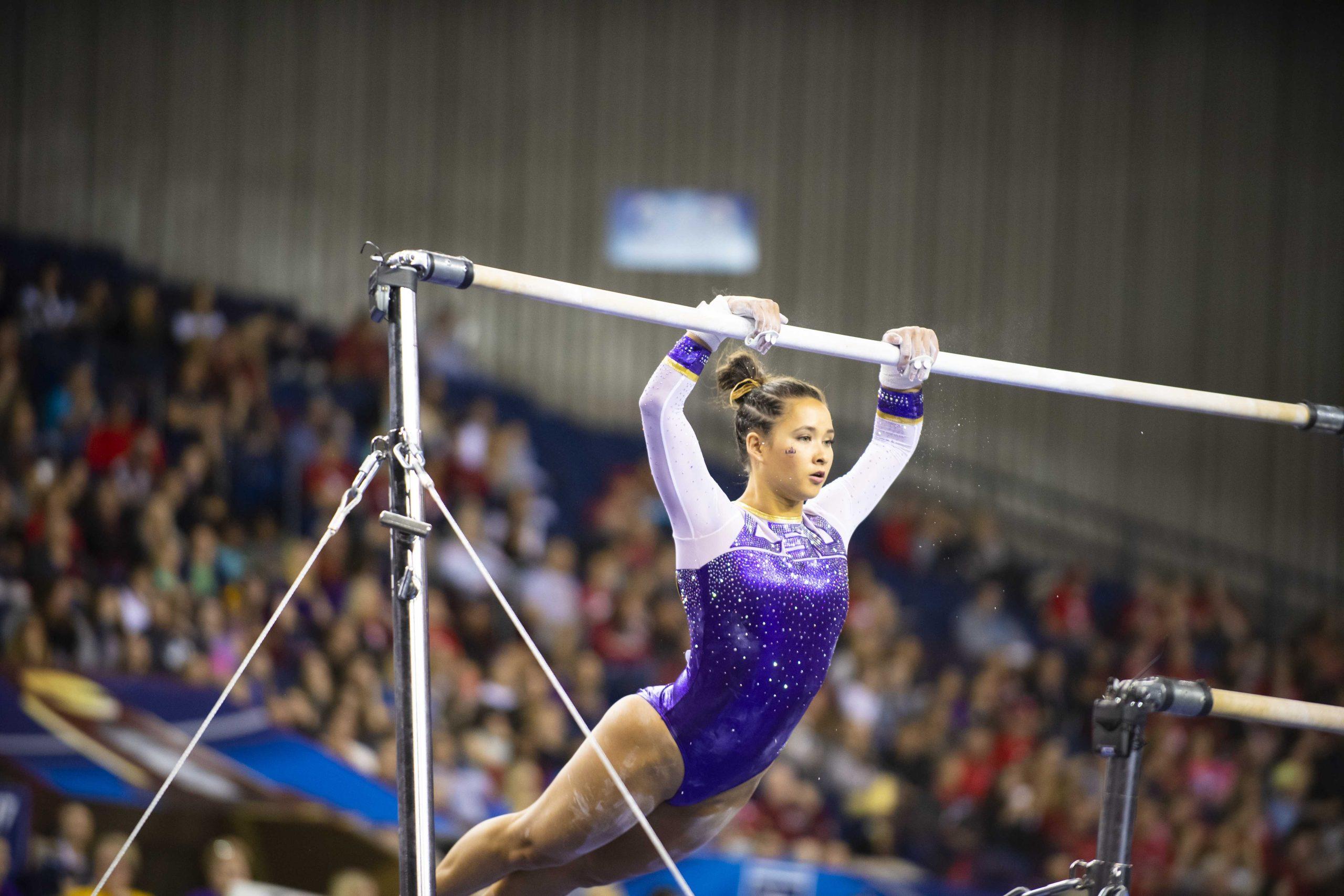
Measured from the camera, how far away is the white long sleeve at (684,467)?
295cm

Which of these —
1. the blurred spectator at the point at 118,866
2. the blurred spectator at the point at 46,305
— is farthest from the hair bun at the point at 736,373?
the blurred spectator at the point at 46,305

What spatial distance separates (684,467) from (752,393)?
1.25 feet

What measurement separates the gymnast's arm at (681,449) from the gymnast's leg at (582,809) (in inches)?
17.4

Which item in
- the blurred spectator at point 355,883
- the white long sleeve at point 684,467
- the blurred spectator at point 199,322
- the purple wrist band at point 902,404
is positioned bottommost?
the blurred spectator at point 355,883

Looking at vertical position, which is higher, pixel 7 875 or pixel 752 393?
pixel 752 393

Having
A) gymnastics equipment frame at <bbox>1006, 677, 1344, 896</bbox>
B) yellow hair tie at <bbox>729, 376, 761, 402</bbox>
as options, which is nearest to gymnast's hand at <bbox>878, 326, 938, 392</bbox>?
yellow hair tie at <bbox>729, 376, 761, 402</bbox>

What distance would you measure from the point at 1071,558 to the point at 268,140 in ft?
23.3

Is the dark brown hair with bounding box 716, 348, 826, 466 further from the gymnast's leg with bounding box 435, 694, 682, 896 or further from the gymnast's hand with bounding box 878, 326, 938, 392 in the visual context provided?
the gymnast's leg with bounding box 435, 694, 682, 896

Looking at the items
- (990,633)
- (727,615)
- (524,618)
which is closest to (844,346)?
(727,615)

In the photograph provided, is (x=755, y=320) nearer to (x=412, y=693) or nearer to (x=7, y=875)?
(x=412, y=693)

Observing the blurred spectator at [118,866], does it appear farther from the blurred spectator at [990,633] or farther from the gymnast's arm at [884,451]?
the blurred spectator at [990,633]

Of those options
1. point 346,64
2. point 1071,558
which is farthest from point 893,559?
point 346,64

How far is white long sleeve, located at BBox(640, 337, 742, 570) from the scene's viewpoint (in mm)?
2949

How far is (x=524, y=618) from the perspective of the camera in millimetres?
7934
